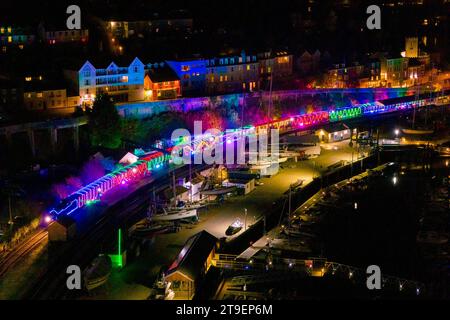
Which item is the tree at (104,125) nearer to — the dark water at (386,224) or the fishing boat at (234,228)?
the fishing boat at (234,228)

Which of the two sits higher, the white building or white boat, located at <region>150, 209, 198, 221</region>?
the white building

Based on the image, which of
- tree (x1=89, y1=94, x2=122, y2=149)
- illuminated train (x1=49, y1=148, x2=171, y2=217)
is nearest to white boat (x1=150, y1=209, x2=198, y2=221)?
illuminated train (x1=49, y1=148, x2=171, y2=217)

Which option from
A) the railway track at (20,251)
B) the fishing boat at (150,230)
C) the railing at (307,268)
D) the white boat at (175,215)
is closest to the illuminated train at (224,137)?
the railway track at (20,251)

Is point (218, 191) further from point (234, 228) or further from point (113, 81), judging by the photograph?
point (113, 81)

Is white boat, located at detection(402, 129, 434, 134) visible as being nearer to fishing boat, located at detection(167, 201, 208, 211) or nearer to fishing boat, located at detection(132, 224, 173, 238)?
fishing boat, located at detection(167, 201, 208, 211)

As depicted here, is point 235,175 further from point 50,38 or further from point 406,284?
point 50,38

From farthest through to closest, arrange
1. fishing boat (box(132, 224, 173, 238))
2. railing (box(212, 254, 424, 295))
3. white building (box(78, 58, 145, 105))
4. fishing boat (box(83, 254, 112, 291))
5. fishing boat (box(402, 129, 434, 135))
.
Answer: fishing boat (box(402, 129, 434, 135)) → white building (box(78, 58, 145, 105)) → fishing boat (box(132, 224, 173, 238)) → railing (box(212, 254, 424, 295)) → fishing boat (box(83, 254, 112, 291))

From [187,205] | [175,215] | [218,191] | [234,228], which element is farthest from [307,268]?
[218,191]
